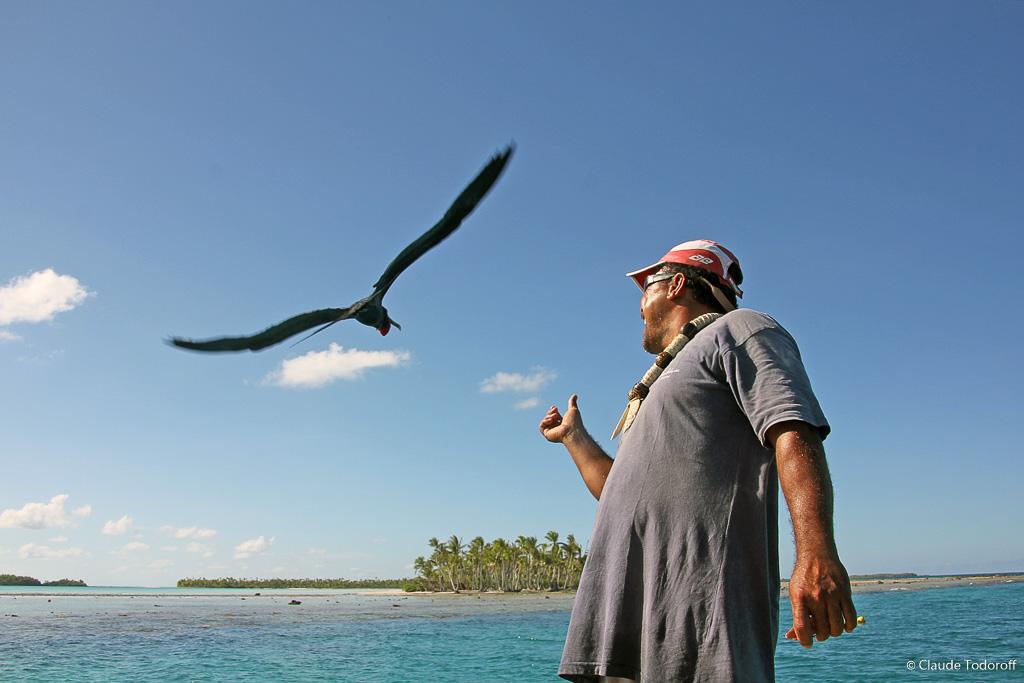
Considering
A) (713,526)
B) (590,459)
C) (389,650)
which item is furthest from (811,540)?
(389,650)

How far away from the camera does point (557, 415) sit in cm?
263

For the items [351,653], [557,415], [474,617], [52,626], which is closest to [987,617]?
[474,617]

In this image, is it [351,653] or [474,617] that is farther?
[474,617]

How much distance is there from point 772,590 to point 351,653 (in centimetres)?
2834

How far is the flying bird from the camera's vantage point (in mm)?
4250

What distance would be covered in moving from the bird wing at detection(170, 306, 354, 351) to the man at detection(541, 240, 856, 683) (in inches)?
117

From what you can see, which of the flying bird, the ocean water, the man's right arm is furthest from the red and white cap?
the ocean water

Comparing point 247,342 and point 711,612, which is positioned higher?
point 247,342

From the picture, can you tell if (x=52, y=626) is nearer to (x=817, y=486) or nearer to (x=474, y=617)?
(x=474, y=617)

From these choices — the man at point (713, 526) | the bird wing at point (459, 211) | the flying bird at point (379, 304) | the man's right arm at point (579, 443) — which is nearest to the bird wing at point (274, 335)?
the flying bird at point (379, 304)

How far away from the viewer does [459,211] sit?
4.42 m

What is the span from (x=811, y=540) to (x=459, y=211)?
339 cm

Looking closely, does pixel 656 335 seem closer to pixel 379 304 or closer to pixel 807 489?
pixel 807 489

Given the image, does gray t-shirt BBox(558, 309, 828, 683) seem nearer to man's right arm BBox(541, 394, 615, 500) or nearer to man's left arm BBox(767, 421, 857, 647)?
man's left arm BBox(767, 421, 857, 647)
